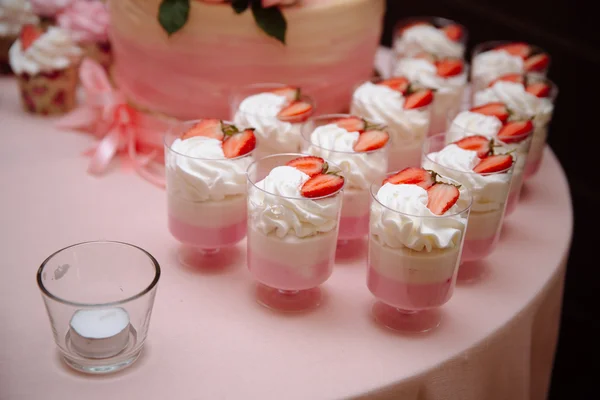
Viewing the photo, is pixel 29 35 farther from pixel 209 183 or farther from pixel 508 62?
A: pixel 508 62

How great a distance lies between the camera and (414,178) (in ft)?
5.07

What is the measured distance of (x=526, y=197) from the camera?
2189mm

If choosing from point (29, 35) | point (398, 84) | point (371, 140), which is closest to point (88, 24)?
point (29, 35)

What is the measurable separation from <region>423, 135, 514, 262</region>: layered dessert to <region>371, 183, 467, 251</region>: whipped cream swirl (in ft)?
0.58

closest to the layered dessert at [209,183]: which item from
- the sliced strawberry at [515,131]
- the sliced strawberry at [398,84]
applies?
the sliced strawberry at [398,84]

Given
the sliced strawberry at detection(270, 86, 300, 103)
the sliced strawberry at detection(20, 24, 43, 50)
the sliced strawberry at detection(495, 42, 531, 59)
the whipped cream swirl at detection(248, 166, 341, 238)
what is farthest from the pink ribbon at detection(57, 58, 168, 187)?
the sliced strawberry at detection(495, 42, 531, 59)

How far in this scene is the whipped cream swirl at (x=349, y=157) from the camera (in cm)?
171

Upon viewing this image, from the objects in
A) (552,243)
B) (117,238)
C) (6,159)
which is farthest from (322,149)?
(6,159)

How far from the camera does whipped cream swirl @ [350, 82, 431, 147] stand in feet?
6.48

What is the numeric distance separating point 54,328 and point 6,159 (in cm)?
96

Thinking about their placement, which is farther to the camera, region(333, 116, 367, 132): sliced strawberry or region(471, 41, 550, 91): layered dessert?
region(471, 41, 550, 91): layered dessert

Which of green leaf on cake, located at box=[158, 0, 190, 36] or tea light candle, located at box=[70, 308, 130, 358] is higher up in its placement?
green leaf on cake, located at box=[158, 0, 190, 36]

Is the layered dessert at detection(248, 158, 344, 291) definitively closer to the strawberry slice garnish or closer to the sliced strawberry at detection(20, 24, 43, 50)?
the strawberry slice garnish

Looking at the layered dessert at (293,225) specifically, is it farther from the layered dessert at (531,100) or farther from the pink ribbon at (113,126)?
the layered dessert at (531,100)
